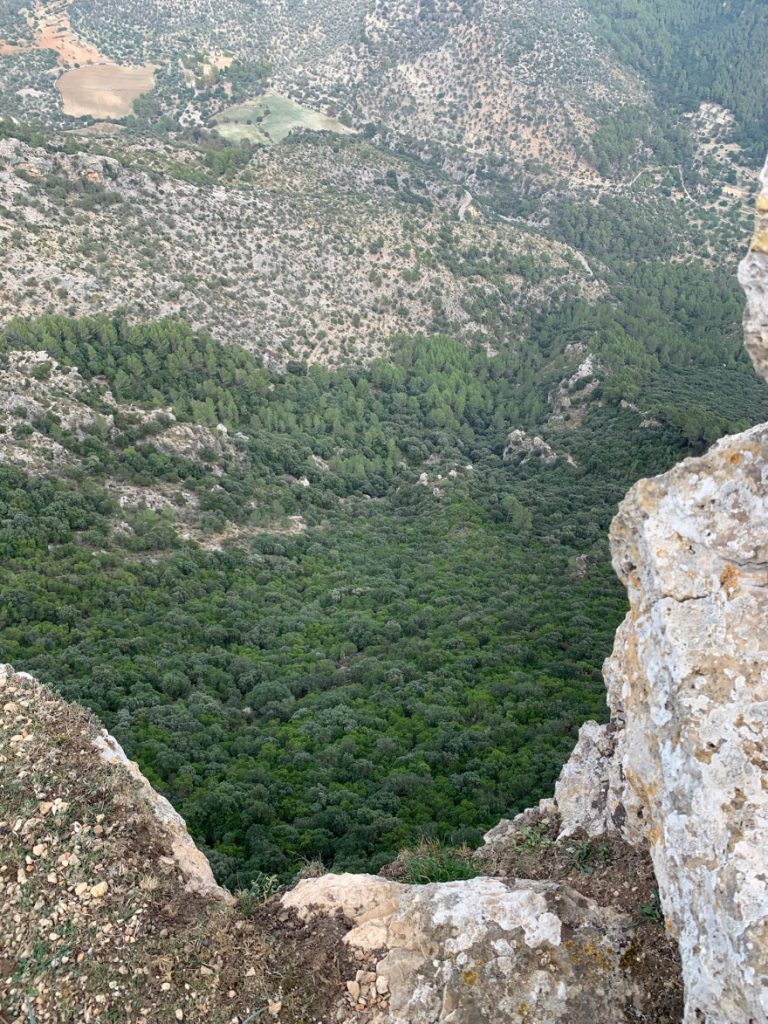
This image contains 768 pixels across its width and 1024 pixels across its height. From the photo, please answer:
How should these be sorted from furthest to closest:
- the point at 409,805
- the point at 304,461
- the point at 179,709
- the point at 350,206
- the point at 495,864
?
the point at 350,206
the point at 304,461
the point at 179,709
the point at 409,805
the point at 495,864

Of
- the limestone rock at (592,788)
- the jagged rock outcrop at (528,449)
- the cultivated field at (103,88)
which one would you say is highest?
the limestone rock at (592,788)

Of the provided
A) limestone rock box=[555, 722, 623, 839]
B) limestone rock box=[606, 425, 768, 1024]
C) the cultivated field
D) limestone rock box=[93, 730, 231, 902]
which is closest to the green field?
the cultivated field

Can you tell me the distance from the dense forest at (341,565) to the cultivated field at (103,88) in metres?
97.0

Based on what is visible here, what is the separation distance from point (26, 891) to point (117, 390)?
49.3 metres

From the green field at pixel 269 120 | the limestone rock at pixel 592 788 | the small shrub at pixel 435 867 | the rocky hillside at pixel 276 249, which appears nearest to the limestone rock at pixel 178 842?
the small shrub at pixel 435 867

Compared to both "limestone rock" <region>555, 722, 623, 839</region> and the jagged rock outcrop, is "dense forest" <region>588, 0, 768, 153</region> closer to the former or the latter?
the jagged rock outcrop

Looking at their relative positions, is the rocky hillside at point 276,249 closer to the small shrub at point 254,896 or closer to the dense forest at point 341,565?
the dense forest at point 341,565

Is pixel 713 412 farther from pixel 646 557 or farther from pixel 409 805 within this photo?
pixel 646 557

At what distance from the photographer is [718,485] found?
34.1 ft

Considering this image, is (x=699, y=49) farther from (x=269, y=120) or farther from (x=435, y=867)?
(x=435, y=867)

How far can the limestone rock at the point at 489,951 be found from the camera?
10078 mm

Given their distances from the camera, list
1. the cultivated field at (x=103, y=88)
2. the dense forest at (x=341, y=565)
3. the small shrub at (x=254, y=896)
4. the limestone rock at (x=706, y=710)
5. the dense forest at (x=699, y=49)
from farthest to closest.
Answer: the dense forest at (x=699, y=49), the cultivated field at (x=103, y=88), the dense forest at (x=341, y=565), the small shrub at (x=254, y=896), the limestone rock at (x=706, y=710)

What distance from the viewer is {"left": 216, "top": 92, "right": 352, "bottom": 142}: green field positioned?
127 meters

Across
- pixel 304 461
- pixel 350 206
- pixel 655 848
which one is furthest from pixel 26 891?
Result: pixel 350 206
